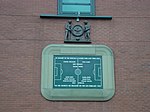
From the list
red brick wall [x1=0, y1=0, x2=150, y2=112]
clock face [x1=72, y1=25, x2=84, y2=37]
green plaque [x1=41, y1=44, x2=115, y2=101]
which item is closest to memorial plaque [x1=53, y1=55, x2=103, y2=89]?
green plaque [x1=41, y1=44, x2=115, y2=101]

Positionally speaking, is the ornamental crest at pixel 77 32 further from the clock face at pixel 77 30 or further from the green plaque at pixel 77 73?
the green plaque at pixel 77 73

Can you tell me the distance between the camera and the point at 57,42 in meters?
11.1

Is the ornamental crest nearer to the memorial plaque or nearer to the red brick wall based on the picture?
the red brick wall

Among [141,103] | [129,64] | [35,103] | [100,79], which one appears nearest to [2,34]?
[35,103]

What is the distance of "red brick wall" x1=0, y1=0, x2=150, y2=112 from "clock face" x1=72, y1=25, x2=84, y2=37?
0.37 meters

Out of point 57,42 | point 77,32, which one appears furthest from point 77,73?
point 77,32

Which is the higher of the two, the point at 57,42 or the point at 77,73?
the point at 57,42

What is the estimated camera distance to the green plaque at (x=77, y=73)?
10.6 m

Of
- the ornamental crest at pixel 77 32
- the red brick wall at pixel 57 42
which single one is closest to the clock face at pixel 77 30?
the ornamental crest at pixel 77 32

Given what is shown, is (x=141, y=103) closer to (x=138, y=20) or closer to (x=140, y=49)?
(x=140, y=49)

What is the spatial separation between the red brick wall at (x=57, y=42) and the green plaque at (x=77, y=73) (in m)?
0.19

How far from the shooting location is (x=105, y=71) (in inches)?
429

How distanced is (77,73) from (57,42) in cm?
122

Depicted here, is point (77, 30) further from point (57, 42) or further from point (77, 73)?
point (77, 73)
